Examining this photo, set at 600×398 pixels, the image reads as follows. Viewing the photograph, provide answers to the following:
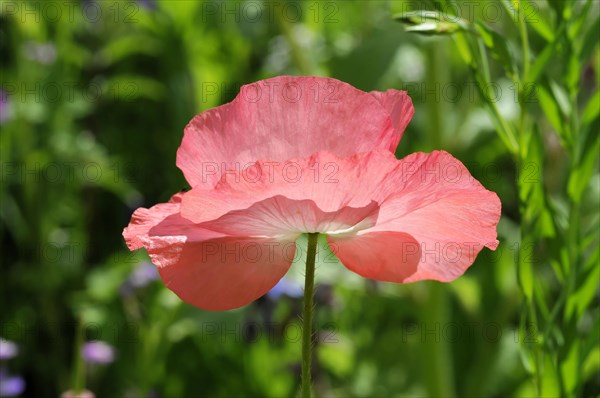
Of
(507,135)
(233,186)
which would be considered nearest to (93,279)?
(507,135)

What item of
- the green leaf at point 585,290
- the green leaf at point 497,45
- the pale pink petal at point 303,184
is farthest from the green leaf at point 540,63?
the pale pink petal at point 303,184

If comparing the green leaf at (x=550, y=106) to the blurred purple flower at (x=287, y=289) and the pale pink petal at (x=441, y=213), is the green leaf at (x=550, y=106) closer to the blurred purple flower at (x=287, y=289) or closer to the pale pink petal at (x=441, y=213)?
the pale pink petal at (x=441, y=213)

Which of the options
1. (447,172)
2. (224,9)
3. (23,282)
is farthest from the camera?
(224,9)

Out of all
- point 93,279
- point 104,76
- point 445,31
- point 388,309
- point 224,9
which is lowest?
point 388,309

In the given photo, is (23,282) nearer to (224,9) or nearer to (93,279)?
(93,279)

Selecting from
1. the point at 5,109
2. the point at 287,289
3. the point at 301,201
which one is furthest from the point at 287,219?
Result: the point at 5,109

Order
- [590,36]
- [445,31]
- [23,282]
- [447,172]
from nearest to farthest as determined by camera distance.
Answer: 1. [447,172]
2. [445,31]
3. [590,36]
4. [23,282]

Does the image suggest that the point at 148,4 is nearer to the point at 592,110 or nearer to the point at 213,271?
the point at 592,110
